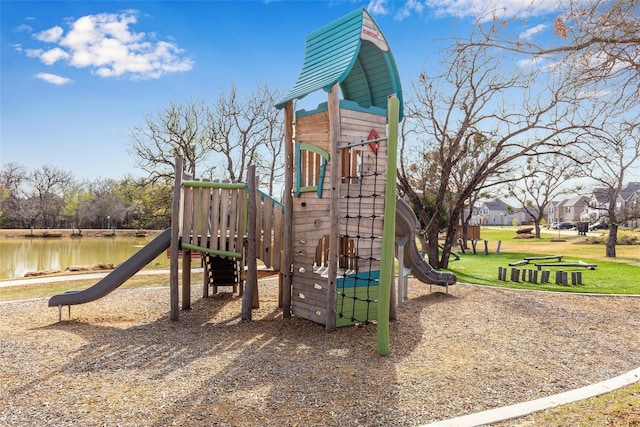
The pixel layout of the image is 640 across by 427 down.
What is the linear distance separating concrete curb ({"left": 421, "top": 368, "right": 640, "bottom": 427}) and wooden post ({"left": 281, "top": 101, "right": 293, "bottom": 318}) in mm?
4188

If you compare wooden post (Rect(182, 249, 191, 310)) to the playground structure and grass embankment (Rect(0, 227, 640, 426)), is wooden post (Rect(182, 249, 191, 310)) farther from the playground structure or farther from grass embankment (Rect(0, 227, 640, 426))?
grass embankment (Rect(0, 227, 640, 426))

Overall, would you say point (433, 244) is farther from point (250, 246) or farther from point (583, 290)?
point (250, 246)

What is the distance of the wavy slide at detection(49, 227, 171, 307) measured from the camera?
7.32 m

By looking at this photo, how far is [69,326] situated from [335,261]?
4.38 metres

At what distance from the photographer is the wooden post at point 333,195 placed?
656 cm

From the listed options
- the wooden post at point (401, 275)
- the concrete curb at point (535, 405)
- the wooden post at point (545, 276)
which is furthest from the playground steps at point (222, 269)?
the wooden post at point (545, 276)

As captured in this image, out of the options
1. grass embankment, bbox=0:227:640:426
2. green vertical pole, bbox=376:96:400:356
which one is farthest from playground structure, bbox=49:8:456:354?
grass embankment, bbox=0:227:640:426

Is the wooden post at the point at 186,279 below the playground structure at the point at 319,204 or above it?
below

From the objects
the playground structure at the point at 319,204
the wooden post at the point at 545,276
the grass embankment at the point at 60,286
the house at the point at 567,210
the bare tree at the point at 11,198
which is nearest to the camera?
the playground structure at the point at 319,204

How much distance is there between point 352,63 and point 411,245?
443cm

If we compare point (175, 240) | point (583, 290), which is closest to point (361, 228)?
point (175, 240)

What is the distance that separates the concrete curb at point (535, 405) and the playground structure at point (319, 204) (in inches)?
105

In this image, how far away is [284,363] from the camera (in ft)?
16.9

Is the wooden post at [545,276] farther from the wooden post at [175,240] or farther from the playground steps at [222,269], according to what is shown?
the wooden post at [175,240]
